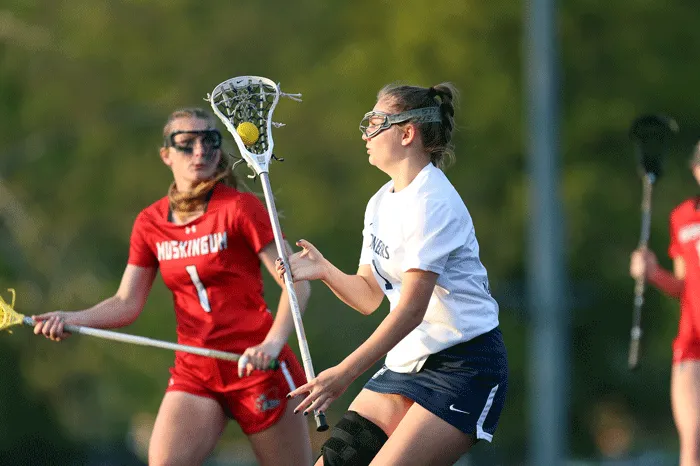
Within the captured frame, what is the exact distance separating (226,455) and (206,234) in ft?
50.6

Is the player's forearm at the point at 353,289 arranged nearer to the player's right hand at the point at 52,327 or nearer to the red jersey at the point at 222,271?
the red jersey at the point at 222,271

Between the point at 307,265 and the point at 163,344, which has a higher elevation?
the point at 307,265

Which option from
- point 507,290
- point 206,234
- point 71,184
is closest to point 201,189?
point 206,234

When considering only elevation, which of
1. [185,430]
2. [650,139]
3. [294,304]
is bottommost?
[185,430]

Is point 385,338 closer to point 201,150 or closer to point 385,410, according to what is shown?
point 385,410

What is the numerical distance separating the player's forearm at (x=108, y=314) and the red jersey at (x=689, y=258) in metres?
3.20

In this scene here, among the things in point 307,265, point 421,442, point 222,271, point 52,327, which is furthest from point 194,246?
point 421,442

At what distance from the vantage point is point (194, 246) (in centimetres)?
691

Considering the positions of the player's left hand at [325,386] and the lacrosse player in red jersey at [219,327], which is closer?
the player's left hand at [325,386]

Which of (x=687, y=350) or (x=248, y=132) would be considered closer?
(x=248, y=132)

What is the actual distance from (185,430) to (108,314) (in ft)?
2.69

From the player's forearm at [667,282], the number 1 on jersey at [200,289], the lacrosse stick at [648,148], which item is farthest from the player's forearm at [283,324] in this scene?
the lacrosse stick at [648,148]

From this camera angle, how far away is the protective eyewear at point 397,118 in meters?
6.02

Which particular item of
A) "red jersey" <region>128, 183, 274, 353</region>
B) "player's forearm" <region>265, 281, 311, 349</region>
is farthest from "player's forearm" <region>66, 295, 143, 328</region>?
"player's forearm" <region>265, 281, 311, 349</region>
